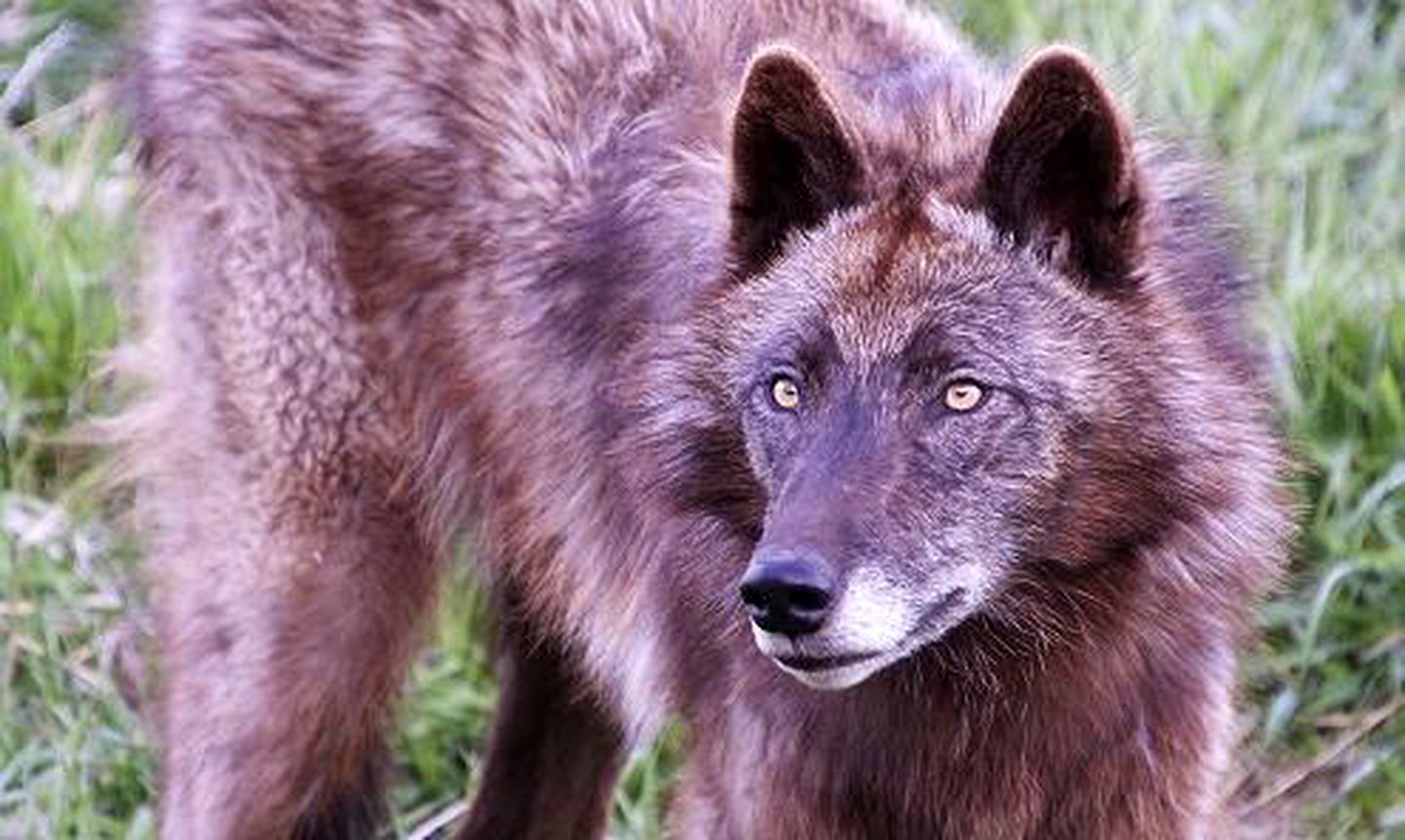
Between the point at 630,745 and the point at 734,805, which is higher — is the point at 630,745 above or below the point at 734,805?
below

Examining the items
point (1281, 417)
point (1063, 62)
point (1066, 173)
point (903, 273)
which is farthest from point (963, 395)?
point (1281, 417)

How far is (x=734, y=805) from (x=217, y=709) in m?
1.22

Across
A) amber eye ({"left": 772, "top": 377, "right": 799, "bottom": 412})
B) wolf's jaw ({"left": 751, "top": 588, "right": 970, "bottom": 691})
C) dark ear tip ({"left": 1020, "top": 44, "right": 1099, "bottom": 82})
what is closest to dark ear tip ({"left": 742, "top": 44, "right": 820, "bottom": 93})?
dark ear tip ({"left": 1020, "top": 44, "right": 1099, "bottom": 82})

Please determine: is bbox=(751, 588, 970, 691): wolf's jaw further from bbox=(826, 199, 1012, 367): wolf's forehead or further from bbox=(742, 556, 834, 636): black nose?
bbox=(826, 199, 1012, 367): wolf's forehead

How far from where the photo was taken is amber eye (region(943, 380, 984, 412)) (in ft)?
14.6

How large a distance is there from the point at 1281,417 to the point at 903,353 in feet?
6.48

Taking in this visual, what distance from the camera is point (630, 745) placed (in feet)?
19.9

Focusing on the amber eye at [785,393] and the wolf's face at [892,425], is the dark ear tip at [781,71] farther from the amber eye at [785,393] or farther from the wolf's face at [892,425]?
the amber eye at [785,393]

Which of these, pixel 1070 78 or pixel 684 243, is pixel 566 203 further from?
pixel 1070 78

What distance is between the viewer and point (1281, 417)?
6.23 m

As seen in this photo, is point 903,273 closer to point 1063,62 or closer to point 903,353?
point 903,353

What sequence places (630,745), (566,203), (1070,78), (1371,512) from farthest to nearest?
(1371,512), (630,745), (566,203), (1070,78)

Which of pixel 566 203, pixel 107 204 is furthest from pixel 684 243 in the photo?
pixel 107 204

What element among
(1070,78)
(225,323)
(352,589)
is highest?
(1070,78)
